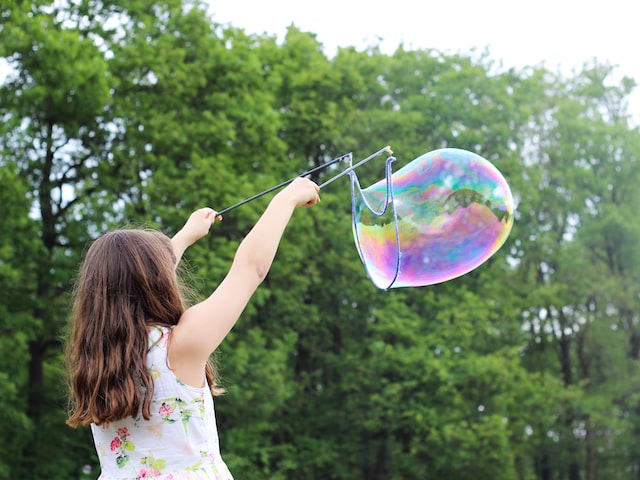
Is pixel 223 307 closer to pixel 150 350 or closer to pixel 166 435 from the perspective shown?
pixel 150 350

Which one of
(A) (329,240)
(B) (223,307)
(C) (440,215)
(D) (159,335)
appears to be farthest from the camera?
(A) (329,240)

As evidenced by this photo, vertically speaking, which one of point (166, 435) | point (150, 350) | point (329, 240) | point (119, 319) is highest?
point (329, 240)

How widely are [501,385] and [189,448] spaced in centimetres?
1788

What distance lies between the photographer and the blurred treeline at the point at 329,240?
1543cm

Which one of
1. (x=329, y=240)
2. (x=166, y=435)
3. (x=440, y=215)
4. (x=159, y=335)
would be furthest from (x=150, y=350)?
(x=329, y=240)

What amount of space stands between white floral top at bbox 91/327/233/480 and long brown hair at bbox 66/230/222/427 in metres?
0.03

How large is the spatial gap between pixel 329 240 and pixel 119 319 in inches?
714

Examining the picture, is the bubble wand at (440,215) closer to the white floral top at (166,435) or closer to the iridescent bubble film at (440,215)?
the iridescent bubble film at (440,215)

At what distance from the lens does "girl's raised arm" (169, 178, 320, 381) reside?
93.4 inches

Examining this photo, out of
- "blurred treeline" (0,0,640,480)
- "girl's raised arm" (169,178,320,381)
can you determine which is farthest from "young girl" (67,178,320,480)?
"blurred treeline" (0,0,640,480)

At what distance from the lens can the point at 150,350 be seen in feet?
8.07

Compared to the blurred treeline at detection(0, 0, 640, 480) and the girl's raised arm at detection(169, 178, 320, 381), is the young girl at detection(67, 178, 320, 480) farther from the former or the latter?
the blurred treeline at detection(0, 0, 640, 480)

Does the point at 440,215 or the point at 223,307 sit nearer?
the point at 223,307

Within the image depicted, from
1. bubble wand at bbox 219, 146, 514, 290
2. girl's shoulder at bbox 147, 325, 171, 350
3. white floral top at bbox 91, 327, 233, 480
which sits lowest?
white floral top at bbox 91, 327, 233, 480
